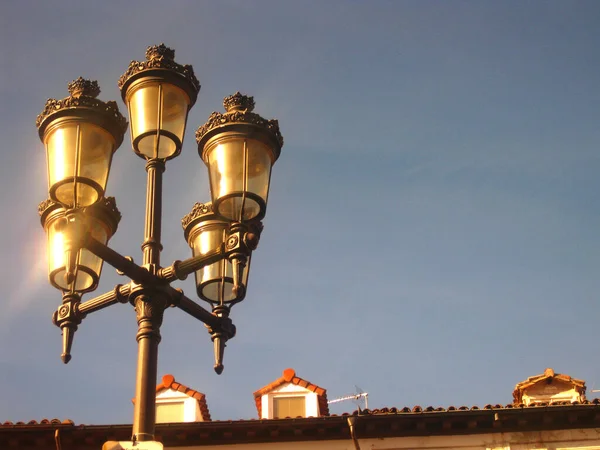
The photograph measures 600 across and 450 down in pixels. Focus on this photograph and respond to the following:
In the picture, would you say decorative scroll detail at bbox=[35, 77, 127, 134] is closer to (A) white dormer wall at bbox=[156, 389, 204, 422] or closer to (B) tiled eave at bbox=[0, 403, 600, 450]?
(B) tiled eave at bbox=[0, 403, 600, 450]

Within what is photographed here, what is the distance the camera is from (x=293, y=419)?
18.7 metres

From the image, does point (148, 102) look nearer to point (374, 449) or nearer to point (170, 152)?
point (170, 152)

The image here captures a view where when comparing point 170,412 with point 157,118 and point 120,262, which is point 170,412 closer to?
point 157,118

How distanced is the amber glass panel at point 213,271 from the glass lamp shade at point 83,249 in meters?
0.88

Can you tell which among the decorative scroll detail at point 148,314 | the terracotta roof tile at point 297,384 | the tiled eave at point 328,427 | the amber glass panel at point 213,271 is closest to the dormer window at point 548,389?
the tiled eave at point 328,427

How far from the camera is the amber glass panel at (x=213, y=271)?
916 cm

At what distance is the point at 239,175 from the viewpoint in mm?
8180

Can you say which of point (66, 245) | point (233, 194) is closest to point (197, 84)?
point (233, 194)

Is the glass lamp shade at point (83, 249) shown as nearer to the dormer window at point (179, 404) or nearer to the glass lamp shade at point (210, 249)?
the glass lamp shade at point (210, 249)

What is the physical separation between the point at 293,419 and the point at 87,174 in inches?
458

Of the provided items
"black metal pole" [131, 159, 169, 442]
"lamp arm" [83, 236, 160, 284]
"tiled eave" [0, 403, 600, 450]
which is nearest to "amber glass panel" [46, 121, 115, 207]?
"lamp arm" [83, 236, 160, 284]

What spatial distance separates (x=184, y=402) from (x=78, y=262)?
11.2 m

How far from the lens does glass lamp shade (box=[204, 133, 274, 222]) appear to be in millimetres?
8125

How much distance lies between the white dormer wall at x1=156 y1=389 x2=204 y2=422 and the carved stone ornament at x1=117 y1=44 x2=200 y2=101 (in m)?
11.6
